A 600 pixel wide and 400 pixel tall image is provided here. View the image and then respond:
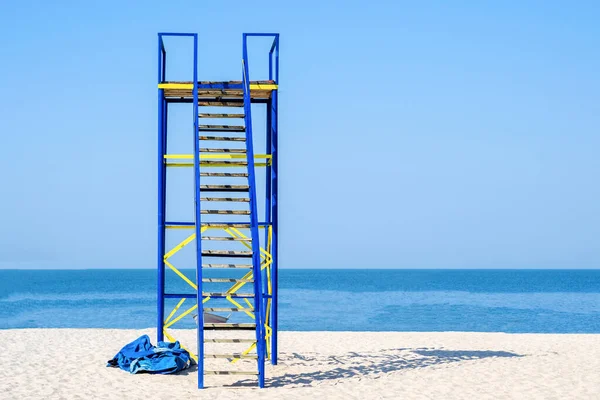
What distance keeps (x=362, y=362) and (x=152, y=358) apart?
4076 mm

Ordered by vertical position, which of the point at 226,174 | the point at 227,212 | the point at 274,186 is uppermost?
the point at 226,174

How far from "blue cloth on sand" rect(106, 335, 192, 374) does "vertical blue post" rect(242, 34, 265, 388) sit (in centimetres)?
192

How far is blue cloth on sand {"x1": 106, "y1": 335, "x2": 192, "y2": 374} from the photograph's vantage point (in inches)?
473

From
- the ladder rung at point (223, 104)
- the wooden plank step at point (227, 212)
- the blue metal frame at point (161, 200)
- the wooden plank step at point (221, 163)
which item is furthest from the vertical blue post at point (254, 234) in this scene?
the blue metal frame at point (161, 200)

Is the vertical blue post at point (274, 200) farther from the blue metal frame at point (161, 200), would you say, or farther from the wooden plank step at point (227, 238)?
the blue metal frame at point (161, 200)

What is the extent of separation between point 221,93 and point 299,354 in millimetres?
5717

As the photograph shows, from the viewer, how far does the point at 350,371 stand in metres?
12.7

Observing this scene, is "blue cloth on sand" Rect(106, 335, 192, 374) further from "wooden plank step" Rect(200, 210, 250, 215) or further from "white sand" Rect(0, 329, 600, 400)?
A: "wooden plank step" Rect(200, 210, 250, 215)

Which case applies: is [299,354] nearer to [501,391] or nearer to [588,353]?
[501,391]

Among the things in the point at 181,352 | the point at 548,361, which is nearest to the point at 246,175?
the point at 181,352

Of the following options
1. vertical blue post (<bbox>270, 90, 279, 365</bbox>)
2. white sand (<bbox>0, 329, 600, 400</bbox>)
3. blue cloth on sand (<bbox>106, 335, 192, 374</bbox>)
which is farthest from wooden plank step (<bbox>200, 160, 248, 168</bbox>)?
white sand (<bbox>0, 329, 600, 400</bbox>)

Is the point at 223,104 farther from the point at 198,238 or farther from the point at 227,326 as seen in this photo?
the point at 227,326

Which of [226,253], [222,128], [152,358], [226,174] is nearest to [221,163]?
[226,174]

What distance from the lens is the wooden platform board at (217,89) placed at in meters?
12.3
